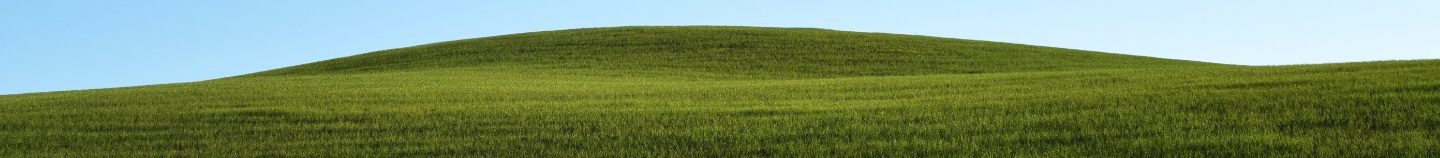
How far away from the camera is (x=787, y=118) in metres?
15.6

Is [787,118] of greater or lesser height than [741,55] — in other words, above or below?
below

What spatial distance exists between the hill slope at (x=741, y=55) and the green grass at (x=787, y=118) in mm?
11038

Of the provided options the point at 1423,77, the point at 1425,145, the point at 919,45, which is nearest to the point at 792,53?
the point at 919,45

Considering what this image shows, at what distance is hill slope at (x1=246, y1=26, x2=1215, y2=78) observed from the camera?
119 ft

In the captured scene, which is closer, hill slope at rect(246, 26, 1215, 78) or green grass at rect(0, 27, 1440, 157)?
green grass at rect(0, 27, 1440, 157)

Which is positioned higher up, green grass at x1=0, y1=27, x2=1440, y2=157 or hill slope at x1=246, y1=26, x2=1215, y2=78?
hill slope at x1=246, y1=26, x2=1215, y2=78

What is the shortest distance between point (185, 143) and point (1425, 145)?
12780 millimetres

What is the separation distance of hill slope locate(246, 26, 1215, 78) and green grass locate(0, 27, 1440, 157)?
11038 millimetres

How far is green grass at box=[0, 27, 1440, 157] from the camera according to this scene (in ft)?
41.0

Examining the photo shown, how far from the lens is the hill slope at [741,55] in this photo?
36.2 metres

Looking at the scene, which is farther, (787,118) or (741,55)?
(741,55)

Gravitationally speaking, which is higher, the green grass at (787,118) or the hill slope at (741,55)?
the hill slope at (741,55)

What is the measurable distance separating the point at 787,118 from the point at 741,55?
23225 millimetres

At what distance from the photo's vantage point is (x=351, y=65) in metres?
40.8
